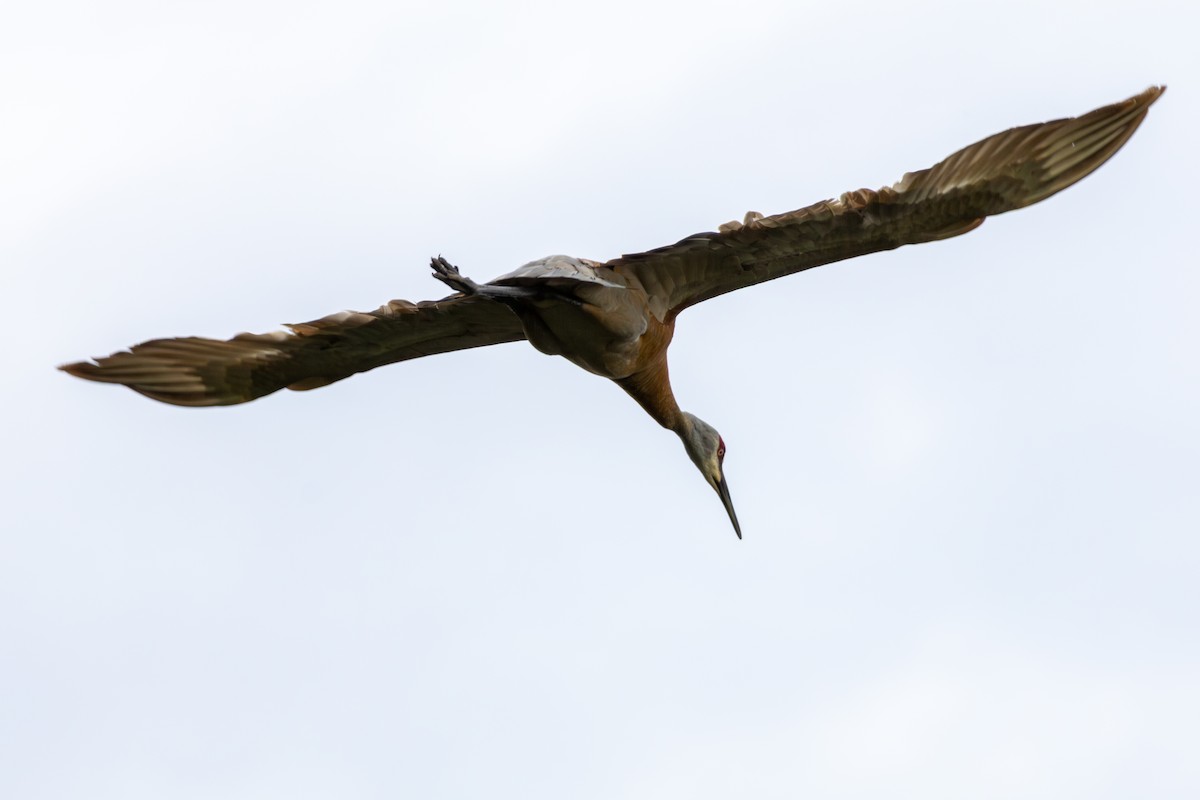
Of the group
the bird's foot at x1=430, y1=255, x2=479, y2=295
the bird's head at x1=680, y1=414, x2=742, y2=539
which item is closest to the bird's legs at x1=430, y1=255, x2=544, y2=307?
the bird's foot at x1=430, y1=255, x2=479, y2=295

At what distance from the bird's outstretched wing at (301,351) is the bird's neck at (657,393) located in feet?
3.61

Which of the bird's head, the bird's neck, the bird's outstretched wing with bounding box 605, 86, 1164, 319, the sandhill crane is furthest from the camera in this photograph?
the bird's head

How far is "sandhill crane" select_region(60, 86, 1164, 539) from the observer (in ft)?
48.0

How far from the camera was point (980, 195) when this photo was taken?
14766mm

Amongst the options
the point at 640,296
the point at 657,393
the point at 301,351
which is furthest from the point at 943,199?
the point at 301,351

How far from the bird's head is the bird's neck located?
0.15 m

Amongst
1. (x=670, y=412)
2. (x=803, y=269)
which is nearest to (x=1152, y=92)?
(x=803, y=269)

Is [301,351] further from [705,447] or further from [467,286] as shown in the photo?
[705,447]

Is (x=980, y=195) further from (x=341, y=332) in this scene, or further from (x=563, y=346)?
(x=341, y=332)

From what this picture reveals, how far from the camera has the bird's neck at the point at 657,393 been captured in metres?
16.9

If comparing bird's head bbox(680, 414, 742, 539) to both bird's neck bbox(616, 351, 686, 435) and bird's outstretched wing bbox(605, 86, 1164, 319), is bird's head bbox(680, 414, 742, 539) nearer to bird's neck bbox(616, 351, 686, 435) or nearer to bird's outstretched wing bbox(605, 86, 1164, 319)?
bird's neck bbox(616, 351, 686, 435)

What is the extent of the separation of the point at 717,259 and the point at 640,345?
1.13 m

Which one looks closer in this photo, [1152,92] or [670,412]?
[1152,92]

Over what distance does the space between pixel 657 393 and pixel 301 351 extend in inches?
124
